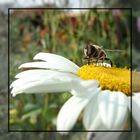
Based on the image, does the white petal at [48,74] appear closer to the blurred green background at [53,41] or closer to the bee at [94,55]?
the bee at [94,55]

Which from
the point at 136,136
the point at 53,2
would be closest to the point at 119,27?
the point at 53,2

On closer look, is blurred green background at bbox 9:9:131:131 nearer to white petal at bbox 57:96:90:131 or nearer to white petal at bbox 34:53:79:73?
white petal at bbox 34:53:79:73

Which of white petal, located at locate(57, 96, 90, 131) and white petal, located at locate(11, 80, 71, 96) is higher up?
white petal, located at locate(11, 80, 71, 96)

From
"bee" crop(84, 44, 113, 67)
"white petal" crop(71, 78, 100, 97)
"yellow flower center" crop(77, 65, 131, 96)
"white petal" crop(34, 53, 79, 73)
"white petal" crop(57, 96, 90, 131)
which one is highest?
"bee" crop(84, 44, 113, 67)

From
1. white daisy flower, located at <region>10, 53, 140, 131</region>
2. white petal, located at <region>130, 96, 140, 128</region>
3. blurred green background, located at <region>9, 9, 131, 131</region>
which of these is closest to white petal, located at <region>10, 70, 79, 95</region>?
white daisy flower, located at <region>10, 53, 140, 131</region>

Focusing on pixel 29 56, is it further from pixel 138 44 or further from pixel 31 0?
pixel 138 44
